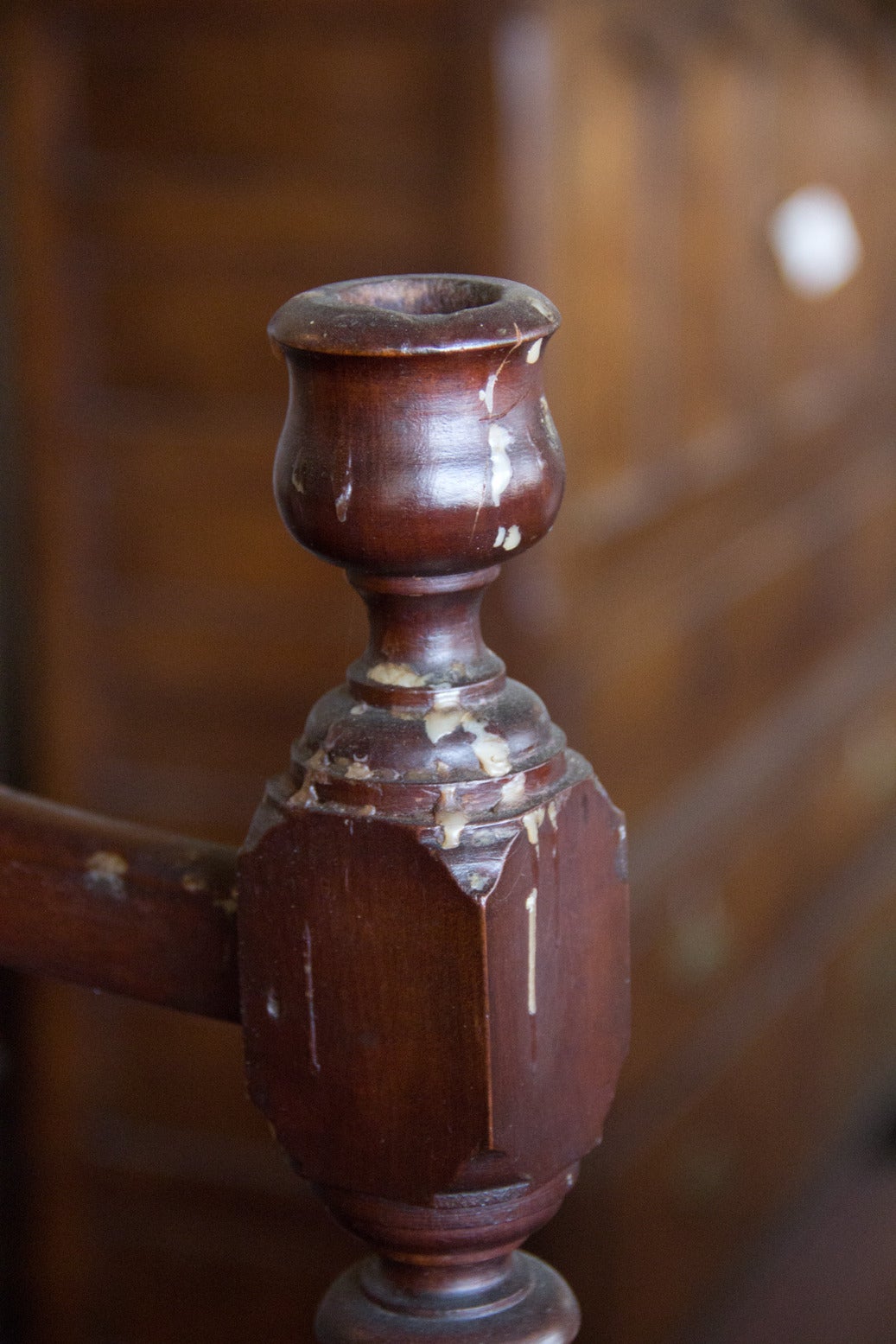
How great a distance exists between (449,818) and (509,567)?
44.3 inches

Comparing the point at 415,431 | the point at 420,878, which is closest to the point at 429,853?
the point at 420,878

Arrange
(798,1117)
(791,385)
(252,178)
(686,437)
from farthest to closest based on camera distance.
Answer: (798,1117), (791,385), (686,437), (252,178)

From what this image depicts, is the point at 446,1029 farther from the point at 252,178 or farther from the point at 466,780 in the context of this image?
the point at 252,178

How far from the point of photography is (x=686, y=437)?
1834 mm

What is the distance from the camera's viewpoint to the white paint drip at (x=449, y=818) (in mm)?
450

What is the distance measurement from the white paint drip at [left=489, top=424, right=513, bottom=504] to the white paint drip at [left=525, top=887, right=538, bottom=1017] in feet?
0.36

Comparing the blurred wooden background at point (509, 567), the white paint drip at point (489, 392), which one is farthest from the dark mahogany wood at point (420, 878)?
the blurred wooden background at point (509, 567)

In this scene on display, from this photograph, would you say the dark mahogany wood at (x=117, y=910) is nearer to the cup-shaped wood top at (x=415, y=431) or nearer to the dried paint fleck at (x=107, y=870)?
the dried paint fleck at (x=107, y=870)

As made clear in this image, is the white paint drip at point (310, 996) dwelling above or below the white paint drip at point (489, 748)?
below

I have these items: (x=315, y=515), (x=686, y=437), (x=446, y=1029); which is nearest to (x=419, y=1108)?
(x=446, y=1029)

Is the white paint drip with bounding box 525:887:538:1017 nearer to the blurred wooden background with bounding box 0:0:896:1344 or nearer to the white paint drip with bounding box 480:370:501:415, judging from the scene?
the white paint drip with bounding box 480:370:501:415

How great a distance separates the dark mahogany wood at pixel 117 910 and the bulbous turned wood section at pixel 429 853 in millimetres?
29

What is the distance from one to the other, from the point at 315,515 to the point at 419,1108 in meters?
0.17

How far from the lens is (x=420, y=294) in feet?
1.61
